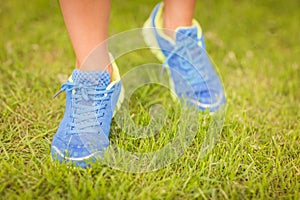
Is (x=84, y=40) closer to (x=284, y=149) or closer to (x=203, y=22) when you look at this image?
(x=284, y=149)

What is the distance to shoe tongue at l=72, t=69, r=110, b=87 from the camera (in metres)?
1.12

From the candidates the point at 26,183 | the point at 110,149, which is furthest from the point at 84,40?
the point at 26,183

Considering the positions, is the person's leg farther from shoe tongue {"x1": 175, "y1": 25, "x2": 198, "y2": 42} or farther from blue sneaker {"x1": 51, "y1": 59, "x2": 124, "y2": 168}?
shoe tongue {"x1": 175, "y1": 25, "x2": 198, "y2": 42}

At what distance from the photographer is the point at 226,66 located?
170cm

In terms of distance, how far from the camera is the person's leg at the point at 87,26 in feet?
3.48

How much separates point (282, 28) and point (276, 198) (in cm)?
127

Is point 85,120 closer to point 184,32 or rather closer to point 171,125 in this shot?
point 171,125

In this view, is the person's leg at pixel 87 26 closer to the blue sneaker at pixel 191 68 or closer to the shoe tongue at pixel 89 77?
the shoe tongue at pixel 89 77

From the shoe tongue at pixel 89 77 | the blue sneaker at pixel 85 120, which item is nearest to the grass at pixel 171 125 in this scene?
the blue sneaker at pixel 85 120

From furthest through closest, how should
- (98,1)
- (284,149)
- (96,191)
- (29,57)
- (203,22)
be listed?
(203,22) < (29,57) < (284,149) < (98,1) < (96,191)

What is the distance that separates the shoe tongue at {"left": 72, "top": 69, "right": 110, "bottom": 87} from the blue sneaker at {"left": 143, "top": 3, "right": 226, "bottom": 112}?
0.36 m

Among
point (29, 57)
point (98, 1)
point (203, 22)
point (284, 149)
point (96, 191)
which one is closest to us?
point (96, 191)

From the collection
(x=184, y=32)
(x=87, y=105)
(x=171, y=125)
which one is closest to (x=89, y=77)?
(x=87, y=105)

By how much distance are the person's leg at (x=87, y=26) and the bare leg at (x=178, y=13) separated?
326 mm
